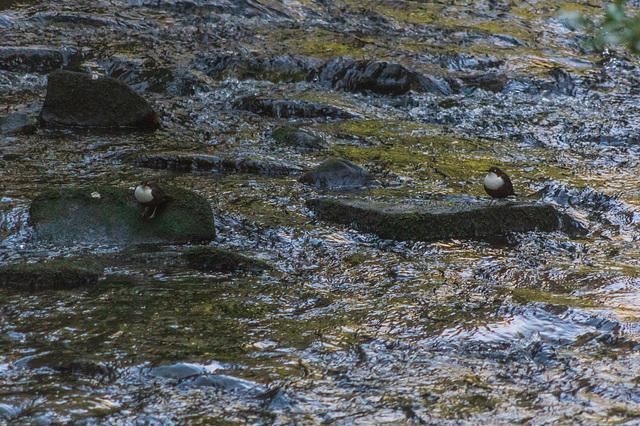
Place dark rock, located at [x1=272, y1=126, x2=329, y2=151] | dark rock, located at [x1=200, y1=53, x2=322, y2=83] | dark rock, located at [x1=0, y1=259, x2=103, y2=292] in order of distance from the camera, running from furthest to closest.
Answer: dark rock, located at [x1=200, y1=53, x2=322, y2=83] → dark rock, located at [x1=272, y1=126, x2=329, y2=151] → dark rock, located at [x1=0, y1=259, x2=103, y2=292]

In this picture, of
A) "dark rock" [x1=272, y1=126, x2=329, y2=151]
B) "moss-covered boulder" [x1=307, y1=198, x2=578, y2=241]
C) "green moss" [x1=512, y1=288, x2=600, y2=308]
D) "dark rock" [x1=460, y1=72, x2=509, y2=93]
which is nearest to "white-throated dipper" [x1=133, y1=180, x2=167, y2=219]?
"moss-covered boulder" [x1=307, y1=198, x2=578, y2=241]

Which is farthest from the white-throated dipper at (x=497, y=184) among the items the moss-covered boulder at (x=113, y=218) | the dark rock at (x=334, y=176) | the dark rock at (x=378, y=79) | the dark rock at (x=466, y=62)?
the dark rock at (x=466, y=62)

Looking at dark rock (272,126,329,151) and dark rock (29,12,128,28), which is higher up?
dark rock (29,12,128,28)

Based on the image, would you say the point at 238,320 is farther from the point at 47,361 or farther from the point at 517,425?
the point at 517,425

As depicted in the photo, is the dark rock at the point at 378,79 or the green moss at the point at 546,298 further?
the dark rock at the point at 378,79

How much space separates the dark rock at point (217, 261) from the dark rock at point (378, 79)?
6.89 m

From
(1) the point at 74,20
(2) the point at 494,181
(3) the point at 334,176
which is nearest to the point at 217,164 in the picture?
(3) the point at 334,176

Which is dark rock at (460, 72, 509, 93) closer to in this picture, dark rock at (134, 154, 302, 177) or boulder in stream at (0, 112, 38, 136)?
dark rock at (134, 154, 302, 177)

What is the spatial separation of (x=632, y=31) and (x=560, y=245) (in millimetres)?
1985

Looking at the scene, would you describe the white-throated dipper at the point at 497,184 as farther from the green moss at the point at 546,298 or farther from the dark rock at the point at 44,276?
the dark rock at the point at 44,276

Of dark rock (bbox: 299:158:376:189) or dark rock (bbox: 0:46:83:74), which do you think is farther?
dark rock (bbox: 0:46:83:74)

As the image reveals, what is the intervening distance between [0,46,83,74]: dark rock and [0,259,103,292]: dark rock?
23.4 ft

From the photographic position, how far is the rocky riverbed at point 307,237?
3498 mm

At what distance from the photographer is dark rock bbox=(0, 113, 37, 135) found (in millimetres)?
8133
